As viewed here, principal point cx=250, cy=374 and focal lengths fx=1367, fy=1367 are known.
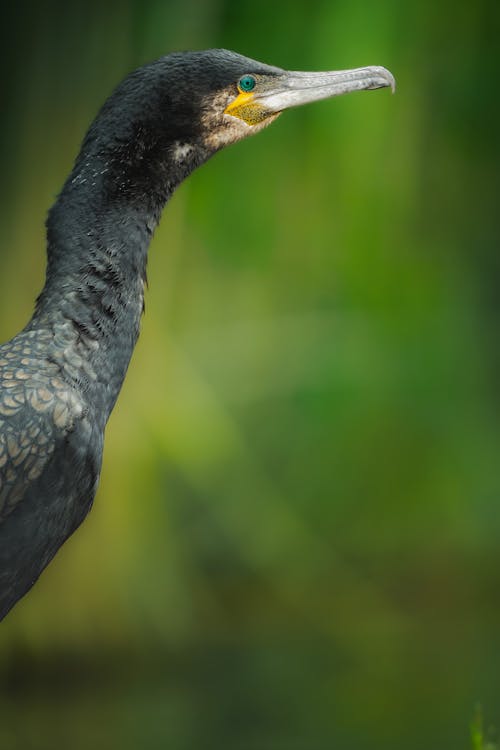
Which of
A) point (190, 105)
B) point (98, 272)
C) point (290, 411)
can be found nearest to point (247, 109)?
point (190, 105)

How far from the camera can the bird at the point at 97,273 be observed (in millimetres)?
2871

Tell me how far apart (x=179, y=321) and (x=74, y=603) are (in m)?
→ 1.90

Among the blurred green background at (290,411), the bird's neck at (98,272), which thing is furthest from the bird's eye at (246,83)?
the blurred green background at (290,411)

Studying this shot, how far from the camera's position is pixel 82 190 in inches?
123

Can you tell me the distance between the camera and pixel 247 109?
3.28 meters

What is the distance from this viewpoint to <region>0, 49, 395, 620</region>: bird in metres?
2.87

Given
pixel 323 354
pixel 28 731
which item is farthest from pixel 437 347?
pixel 28 731

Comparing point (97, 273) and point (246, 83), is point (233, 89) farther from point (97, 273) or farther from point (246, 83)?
point (97, 273)

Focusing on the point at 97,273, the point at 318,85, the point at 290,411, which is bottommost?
the point at 290,411

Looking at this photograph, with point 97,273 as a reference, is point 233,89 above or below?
above

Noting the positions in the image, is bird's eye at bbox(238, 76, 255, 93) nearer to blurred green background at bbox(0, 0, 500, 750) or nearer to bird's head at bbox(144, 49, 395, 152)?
bird's head at bbox(144, 49, 395, 152)

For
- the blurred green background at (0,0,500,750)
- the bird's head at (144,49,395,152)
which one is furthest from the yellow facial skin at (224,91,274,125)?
the blurred green background at (0,0,500,750)

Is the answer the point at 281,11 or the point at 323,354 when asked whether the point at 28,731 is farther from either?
the point at 281,11

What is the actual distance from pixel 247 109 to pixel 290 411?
16.7 feet
